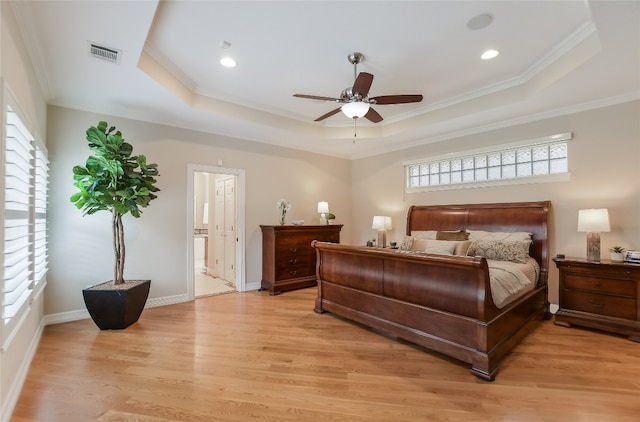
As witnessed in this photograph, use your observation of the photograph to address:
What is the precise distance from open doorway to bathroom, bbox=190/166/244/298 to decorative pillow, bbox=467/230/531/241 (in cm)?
377

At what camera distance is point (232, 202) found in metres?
5.43

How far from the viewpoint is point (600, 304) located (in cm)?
327

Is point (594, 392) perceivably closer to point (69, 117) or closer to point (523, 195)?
point (523, 195)

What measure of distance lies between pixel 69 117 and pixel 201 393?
3.73 m

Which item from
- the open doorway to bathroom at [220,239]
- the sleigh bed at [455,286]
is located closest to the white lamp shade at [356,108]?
the sleigh bed at [455,286]

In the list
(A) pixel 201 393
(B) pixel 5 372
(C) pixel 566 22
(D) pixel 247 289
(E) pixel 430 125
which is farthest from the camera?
(D) pixel 247 289

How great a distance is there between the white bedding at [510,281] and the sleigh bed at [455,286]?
0.7 inches

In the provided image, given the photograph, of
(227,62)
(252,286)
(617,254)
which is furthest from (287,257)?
(617,254)

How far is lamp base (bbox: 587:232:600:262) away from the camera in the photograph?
3369mm

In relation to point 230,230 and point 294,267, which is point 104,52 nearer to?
point 230,230

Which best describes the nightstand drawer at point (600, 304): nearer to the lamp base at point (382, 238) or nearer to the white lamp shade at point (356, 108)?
the lamp base at point (382, 238)

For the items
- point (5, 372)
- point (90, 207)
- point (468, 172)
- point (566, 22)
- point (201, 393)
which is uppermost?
point (566, 22)

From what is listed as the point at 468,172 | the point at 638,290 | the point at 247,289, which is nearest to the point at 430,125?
the point at 468,172

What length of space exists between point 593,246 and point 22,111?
582 cm
